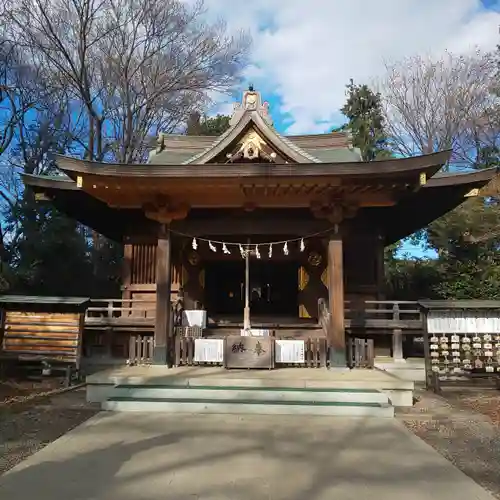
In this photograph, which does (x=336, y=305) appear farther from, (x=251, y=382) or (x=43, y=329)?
(x=43, y=329)

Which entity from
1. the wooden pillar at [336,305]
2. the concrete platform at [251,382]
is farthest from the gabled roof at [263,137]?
the concrete platform at [251,382]

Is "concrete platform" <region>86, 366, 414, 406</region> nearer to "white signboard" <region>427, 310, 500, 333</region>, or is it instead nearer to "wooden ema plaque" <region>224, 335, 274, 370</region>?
"wooden ema plaque" <region>224, 335, 274, 370</region>

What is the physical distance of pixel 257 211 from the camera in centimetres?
1214

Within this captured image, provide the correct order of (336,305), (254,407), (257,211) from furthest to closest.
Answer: (257,211), (336,305), (254,407)

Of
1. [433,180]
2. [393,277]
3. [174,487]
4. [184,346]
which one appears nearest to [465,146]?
[393,277]

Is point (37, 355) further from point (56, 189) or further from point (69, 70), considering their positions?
point (69, 70)

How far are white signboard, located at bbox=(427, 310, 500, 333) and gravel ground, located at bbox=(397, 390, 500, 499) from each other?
1.28m

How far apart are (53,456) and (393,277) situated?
20.7 meters

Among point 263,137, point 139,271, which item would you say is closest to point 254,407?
point 263,137

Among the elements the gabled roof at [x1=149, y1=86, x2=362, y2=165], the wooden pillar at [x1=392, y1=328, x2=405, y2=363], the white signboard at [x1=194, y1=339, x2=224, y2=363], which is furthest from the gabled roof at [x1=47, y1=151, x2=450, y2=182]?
the wooden pillar at [x1=392, y1=328, x2=405, y2=363]

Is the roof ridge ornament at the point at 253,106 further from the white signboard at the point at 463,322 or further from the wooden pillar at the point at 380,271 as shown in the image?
the white signboard at the point at 463,322

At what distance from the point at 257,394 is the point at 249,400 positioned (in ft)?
0.59

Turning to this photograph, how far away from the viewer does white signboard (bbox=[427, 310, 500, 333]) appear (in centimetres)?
925

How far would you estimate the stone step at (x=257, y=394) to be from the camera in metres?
7.66
